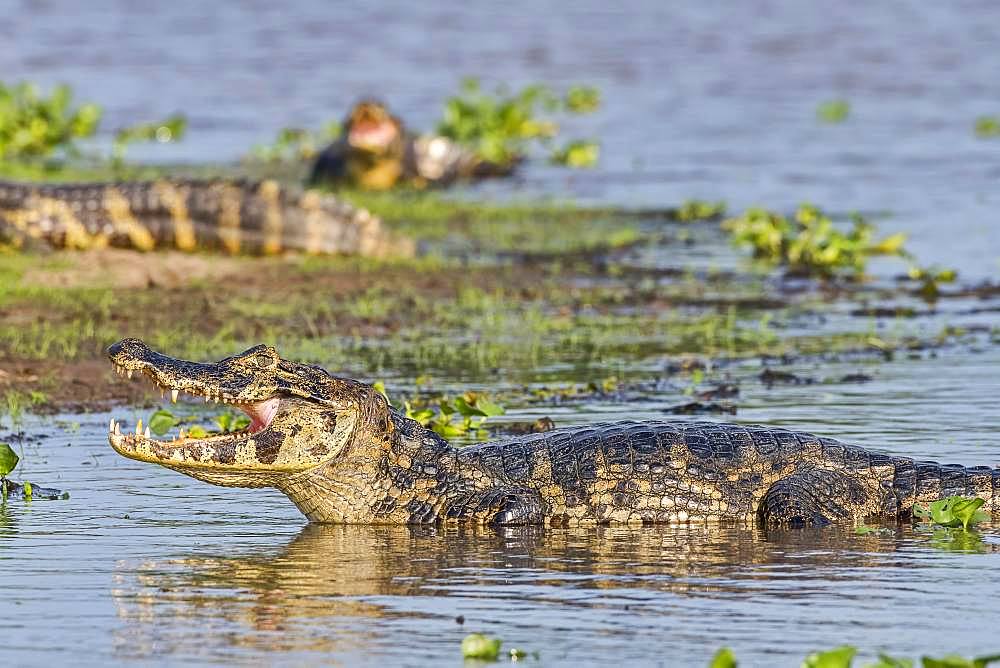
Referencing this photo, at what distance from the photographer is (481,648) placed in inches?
203

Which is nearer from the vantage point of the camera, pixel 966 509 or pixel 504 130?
pixel 966 509

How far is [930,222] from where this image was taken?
1612cm

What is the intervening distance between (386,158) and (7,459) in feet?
40.7

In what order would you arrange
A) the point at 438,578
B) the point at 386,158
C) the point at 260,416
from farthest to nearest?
the point at 386,158 → the point at 260,416 → the point at 438,578

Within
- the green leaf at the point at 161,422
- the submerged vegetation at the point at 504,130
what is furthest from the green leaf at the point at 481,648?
the submerged vegetation at the point at 504,130

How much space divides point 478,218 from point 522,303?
14.8 ft

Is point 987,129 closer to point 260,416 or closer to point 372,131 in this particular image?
point 372,131

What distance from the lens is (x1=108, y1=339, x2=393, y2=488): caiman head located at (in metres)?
6.84

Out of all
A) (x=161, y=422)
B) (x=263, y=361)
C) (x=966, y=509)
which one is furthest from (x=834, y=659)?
(x=161, y=422)

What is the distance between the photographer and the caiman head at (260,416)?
6.84 meters

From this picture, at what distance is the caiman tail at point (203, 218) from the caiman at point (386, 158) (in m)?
4.79

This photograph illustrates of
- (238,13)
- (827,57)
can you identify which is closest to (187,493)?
(827,57)

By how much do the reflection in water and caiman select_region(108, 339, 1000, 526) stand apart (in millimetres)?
109

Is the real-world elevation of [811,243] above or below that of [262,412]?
above
